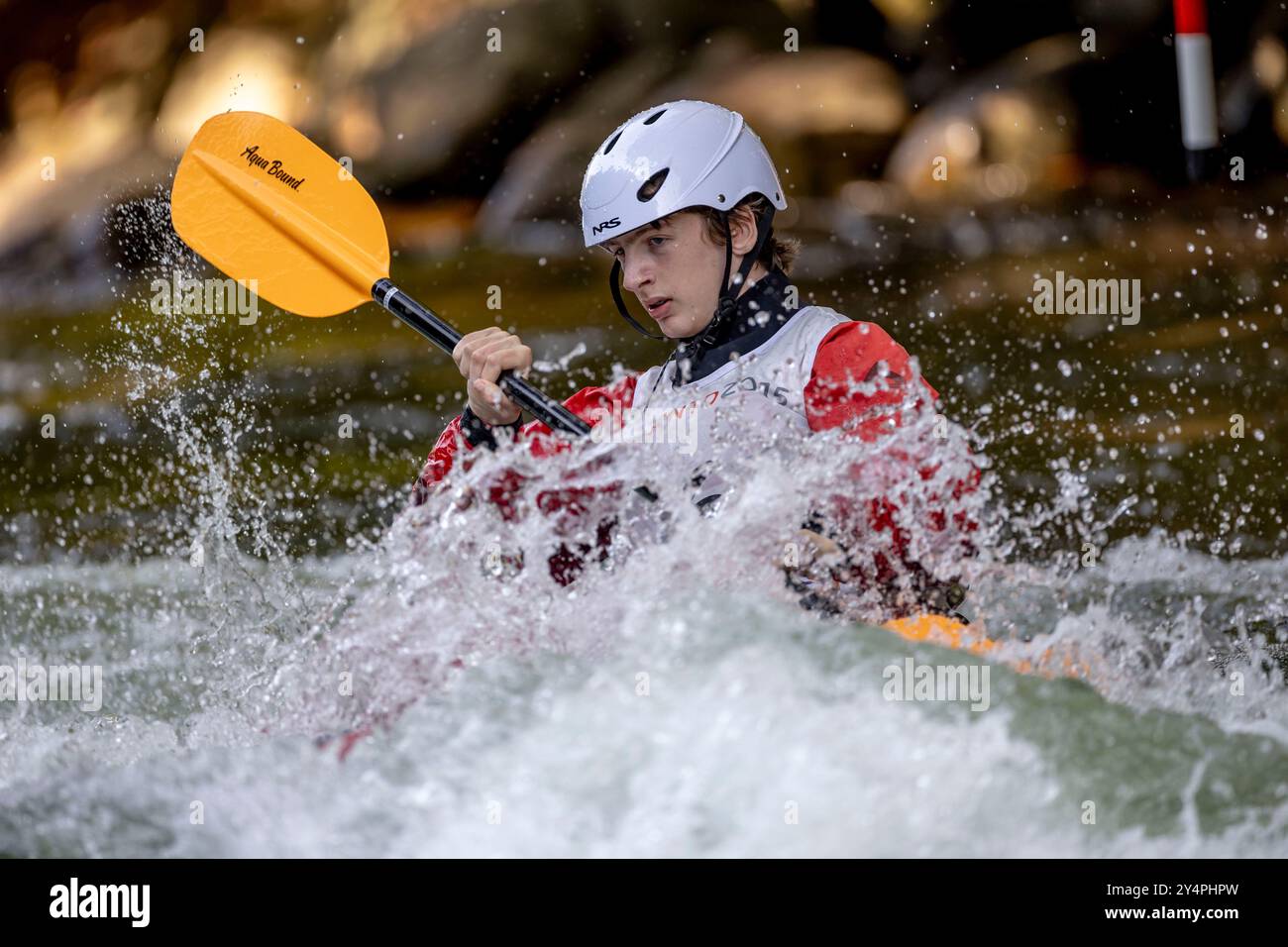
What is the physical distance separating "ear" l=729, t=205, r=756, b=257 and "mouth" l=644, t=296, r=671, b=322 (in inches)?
7.1

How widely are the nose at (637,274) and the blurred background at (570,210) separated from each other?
10.3 feet

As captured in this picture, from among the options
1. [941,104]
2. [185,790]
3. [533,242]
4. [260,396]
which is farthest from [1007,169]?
[185,790]

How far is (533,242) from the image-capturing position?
903cm

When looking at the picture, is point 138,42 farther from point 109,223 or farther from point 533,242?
point 533,242

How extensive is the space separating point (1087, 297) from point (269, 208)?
227 inches

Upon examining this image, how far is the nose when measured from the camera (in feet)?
8.59

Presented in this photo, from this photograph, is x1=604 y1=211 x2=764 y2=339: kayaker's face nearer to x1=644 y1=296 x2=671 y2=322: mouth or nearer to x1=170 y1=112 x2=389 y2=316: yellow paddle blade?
x1=644 y1=296 x2=671 y2=322: mouth

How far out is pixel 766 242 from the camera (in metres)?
2.73

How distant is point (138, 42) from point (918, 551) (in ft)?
29.4

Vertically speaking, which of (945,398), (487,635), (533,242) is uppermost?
(533,242)
